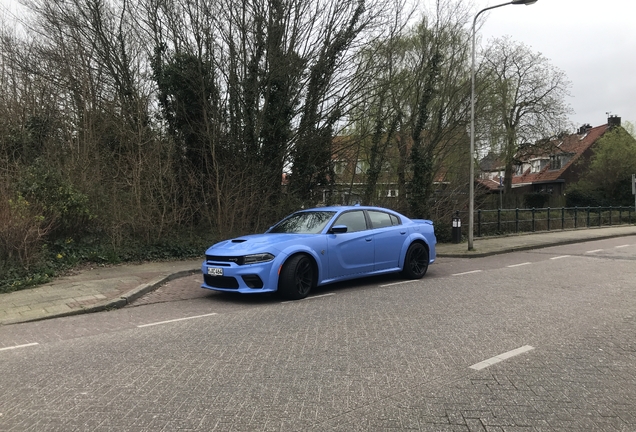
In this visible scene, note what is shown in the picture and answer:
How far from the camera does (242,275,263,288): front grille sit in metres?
7.25

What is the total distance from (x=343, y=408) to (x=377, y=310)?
10.9 feet

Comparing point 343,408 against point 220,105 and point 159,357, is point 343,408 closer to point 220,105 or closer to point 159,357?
point 159,357

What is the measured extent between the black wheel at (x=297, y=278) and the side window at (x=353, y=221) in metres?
1.16

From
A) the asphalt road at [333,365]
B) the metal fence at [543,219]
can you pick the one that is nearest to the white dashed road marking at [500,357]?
the asphalt road at [333,365]

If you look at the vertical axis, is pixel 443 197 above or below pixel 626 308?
above

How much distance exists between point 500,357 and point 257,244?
4165 millimetres

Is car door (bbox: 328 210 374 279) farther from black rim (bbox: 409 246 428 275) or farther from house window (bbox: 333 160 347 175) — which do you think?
house window (bbox: 333 160 347 175)

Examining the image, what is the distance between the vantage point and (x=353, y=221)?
29.0 feet

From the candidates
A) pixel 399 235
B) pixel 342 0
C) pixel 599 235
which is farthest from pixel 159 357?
pixel 599 235

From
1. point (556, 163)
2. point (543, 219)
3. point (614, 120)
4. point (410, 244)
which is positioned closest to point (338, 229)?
point (410, 244)

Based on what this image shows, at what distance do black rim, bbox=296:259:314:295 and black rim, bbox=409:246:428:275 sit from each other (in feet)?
8.77

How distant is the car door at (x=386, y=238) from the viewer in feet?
29.3

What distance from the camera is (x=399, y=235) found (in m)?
9.37

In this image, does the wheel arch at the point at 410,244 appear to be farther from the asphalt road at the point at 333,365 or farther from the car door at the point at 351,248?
the asphalt road at the point at 333,365
